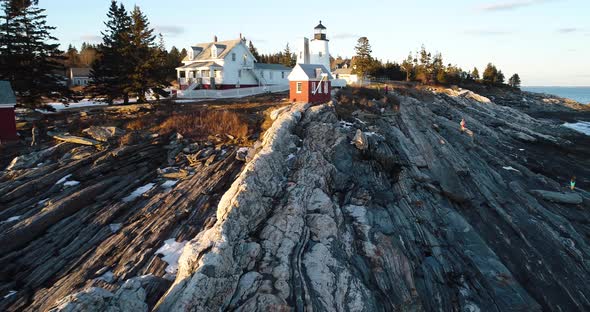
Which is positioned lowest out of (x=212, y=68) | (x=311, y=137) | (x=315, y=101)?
(x=311, y=137)

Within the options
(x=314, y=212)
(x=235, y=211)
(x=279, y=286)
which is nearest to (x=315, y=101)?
(x=314, y=212)

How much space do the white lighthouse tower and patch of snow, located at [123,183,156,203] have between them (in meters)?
35.0

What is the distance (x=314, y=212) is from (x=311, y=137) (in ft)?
24.7

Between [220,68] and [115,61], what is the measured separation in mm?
14961

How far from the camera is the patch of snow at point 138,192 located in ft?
52.3

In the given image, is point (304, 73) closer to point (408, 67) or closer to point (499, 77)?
point (408, 67)

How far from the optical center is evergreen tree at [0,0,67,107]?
26.6m

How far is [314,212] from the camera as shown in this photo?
47.9 ft

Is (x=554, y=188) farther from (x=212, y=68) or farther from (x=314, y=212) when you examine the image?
(x=212, y=68)

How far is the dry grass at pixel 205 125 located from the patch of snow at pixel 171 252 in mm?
10252

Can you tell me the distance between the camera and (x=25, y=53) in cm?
2727

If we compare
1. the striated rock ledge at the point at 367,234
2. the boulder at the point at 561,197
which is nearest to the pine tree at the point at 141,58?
the striated rock ledge at the point at 367,234

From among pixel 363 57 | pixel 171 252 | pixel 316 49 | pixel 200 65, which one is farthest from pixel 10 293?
pixel 363 57

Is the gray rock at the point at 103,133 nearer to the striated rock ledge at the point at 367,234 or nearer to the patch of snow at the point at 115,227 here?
the striated rock ledge at the point at 367,234
